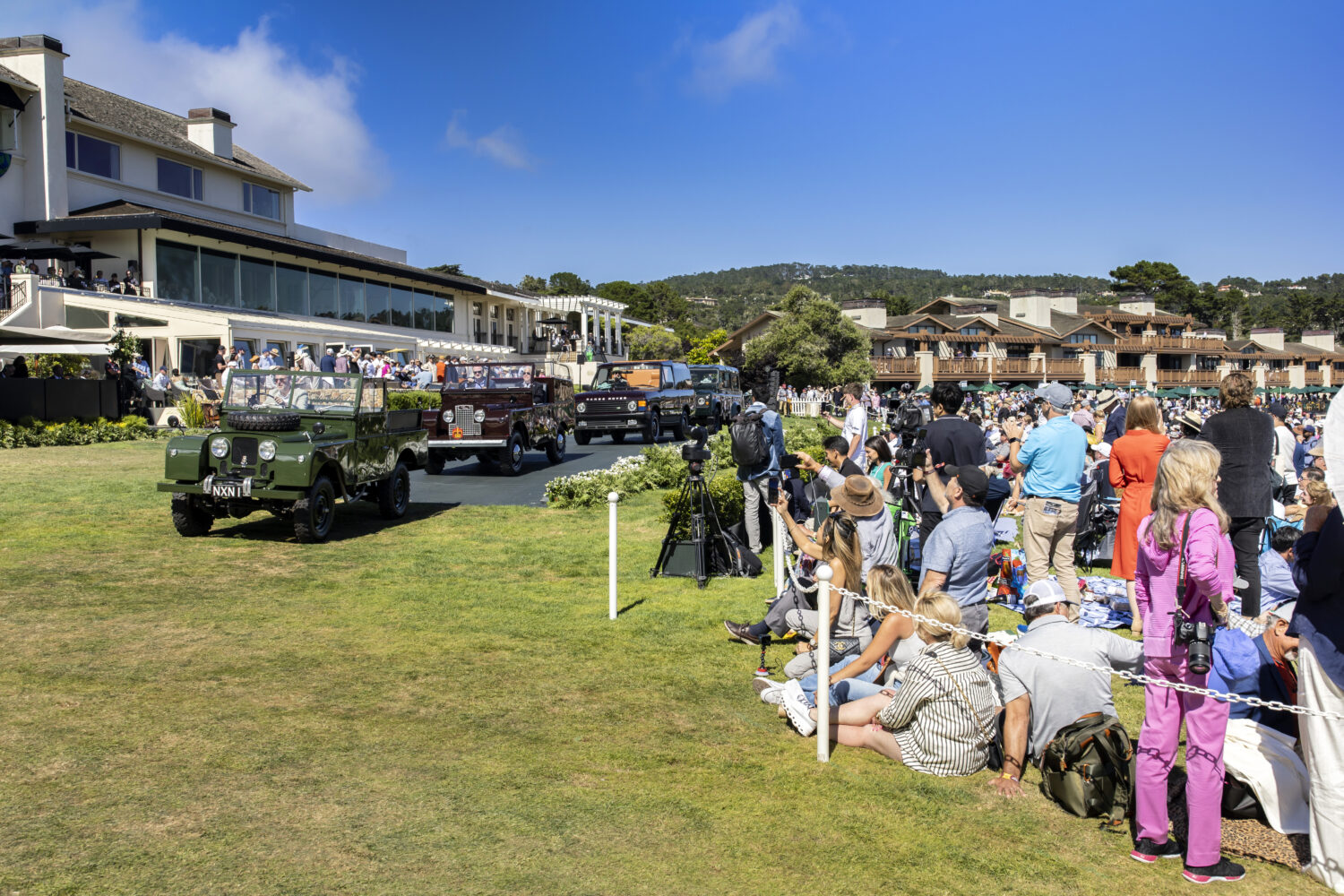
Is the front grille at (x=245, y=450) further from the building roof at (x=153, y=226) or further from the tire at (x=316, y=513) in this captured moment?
the building roof at (x=153, y=226)

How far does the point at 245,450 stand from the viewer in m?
10.3

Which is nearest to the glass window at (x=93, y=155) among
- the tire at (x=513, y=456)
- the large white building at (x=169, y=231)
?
the large white building at (x=169, y=231)

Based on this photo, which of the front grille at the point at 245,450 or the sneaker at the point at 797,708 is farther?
the front grille at the point at 245,450

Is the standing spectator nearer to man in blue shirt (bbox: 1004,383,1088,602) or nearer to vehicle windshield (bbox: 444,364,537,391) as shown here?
man in blue shirt (bbox: 1004,383,1088,602)

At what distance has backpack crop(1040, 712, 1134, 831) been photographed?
450cm

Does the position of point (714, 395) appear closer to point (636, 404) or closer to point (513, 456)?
point (636, 404)

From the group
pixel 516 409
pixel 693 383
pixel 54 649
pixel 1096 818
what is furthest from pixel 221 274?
pixel 1096 818

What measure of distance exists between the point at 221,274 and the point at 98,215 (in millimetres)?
4129

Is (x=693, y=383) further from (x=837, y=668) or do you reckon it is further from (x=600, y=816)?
(x=600, y=816)

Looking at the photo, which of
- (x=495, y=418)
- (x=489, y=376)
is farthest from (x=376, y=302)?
(x=495, y=418)

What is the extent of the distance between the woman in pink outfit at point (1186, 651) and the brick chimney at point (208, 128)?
38687 mm

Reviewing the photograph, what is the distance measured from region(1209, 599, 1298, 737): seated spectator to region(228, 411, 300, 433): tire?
9.40 metres

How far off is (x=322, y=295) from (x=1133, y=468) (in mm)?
33168

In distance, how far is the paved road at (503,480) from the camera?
47.6 feet
